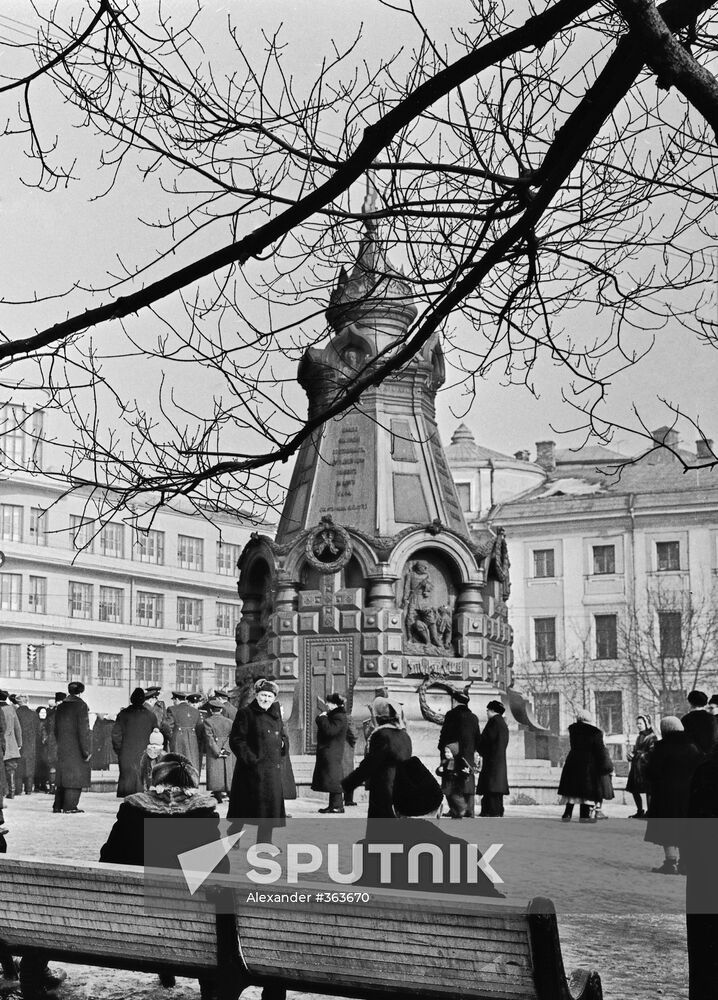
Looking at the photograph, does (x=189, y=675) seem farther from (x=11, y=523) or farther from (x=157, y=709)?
(x=157, y=709)

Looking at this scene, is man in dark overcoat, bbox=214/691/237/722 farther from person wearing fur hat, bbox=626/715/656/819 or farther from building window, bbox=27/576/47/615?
building window, bbox=27/576/47/615

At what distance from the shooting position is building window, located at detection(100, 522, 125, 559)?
67.6 meters

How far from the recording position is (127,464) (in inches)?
288

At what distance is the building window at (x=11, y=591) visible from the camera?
62.2 meters

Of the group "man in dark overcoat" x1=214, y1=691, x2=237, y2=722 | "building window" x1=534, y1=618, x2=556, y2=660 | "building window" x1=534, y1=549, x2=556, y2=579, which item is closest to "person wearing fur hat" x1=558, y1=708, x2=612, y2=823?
"man in dark overcoat" x1=214, y1=691, x2=237, y2=722

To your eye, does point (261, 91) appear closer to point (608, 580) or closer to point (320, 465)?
point (320, 465)

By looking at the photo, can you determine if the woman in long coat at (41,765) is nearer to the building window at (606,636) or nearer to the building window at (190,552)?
the building window at (606,636)

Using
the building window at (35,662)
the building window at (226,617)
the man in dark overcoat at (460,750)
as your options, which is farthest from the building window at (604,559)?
the man in dark overcoat at (460,750)

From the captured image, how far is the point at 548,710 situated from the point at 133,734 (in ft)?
124

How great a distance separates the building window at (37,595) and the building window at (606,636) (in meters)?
23.7

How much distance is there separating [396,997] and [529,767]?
19.0 m

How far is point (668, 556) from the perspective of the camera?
55.2m

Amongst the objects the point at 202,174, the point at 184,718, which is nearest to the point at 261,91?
the point at 202,174

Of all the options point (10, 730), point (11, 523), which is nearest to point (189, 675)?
point (11, 523)
